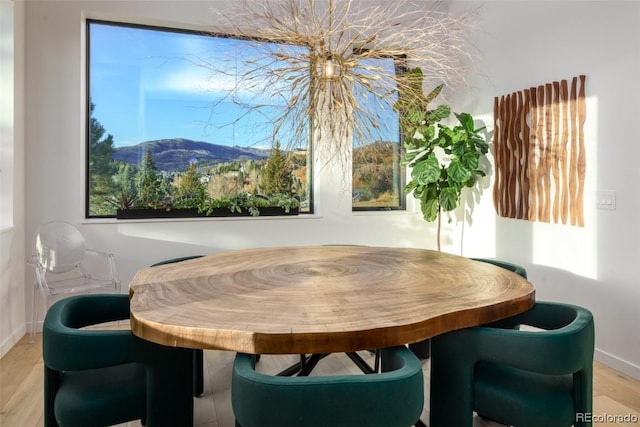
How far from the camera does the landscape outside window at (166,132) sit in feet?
11.9

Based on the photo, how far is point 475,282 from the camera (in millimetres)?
1798

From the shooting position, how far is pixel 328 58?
1.91 metres

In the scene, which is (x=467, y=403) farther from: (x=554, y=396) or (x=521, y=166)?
(x=521, y=166)

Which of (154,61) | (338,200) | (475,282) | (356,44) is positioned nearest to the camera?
(475,282)

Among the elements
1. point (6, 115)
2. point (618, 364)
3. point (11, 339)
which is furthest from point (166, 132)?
point (618, 364)

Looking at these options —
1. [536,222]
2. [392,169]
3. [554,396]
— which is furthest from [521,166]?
[554,396]

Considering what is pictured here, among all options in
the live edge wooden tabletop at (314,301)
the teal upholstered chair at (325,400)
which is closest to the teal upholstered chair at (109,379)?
the live edge wooden tabletop at (314,301)

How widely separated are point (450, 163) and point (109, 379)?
10.7 feet

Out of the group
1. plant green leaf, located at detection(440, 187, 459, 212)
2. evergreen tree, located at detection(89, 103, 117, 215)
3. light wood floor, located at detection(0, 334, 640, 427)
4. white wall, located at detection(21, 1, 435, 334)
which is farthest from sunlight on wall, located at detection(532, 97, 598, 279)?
evergreen tree, located at detection(89, 103, 117, 215)

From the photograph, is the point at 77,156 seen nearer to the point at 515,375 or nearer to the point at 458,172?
the point at 458,172

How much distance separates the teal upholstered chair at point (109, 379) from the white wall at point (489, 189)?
2.16 m

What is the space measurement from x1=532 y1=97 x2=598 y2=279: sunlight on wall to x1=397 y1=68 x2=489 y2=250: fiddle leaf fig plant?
2.77 ft

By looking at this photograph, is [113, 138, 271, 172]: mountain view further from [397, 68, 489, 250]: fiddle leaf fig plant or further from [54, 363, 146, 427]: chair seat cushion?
[54, 363, 146, 427]: chair seat cushion

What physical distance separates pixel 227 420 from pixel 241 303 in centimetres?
92
